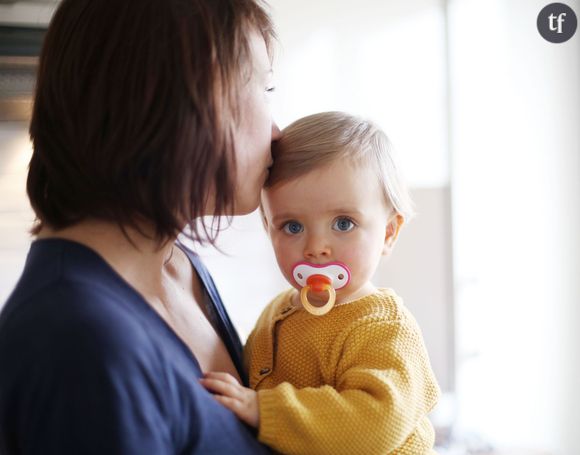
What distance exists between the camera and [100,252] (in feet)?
2.25

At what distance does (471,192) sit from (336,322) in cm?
159

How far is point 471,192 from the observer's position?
2344 mm

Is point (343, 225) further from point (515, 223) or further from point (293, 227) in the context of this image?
point (515, 223)

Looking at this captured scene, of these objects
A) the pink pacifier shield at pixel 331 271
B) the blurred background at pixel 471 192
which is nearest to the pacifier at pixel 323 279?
the pink pacifier shield at pixel 331 271

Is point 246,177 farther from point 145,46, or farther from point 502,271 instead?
point 502,271

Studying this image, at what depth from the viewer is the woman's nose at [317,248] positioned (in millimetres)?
888

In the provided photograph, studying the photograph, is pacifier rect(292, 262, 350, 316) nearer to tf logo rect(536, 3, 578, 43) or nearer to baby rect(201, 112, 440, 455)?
baby rect(201, 112, 440, 455)

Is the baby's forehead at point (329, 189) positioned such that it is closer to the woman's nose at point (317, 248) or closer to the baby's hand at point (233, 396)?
the woman's nose at point (317, 248)

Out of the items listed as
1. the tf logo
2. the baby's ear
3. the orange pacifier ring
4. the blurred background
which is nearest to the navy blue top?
the orange pacifier ring

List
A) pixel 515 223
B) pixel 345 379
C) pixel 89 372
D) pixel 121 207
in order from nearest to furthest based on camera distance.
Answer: pixel 89 372, pixel 121 207, pixel 345 379, pixel 515 223

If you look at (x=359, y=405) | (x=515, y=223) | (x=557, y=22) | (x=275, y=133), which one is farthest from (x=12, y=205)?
(x=515, y=223)

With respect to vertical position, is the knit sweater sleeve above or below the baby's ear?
below

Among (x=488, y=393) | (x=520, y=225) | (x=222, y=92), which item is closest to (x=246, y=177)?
(x=222, y=92)

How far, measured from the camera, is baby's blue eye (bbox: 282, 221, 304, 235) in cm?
92
